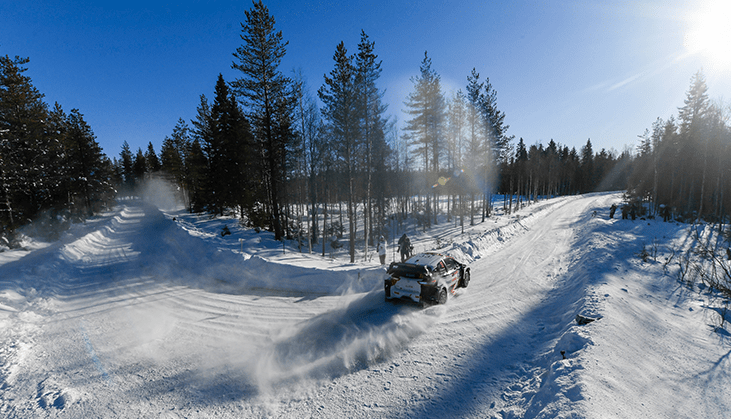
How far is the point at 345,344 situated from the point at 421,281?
3.20 metres

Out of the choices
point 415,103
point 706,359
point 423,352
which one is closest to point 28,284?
point 423,352

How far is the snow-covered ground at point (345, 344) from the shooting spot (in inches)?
180

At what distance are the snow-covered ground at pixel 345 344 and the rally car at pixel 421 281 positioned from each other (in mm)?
408

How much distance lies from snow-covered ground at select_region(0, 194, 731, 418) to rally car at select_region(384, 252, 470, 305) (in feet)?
1.34

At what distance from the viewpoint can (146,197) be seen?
6981 centimetres

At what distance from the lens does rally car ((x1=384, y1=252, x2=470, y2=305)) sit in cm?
846

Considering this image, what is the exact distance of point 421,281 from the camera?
8.45m


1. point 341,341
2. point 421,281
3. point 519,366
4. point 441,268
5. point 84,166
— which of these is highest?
point 84,166

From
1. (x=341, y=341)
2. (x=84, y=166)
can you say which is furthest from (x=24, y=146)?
(x=341, y=341)

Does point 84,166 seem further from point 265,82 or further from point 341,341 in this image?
point 341,341

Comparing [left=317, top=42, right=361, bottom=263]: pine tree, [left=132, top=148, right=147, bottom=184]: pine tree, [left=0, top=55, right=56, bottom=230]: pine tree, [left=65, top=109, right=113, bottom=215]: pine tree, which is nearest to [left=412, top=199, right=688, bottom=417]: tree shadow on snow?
[left=317, top=42, right=361, bottom=263]: pine tree

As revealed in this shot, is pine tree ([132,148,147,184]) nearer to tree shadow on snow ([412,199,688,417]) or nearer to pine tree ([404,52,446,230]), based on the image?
pine tree ([404,52,446,230])

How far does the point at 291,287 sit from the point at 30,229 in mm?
24489

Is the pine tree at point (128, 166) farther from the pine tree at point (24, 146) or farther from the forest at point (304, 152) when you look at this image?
the pine tree at point (24, 146)
